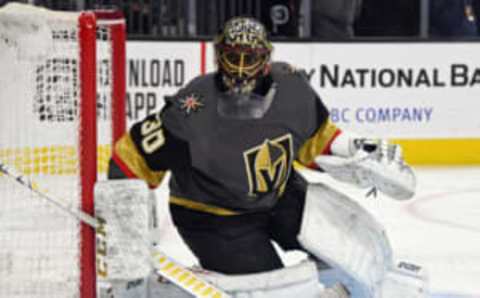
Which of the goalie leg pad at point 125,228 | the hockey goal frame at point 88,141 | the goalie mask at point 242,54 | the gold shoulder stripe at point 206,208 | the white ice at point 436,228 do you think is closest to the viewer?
the goalie leg pad at point 125,228

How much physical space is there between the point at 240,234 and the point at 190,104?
0.38 metres

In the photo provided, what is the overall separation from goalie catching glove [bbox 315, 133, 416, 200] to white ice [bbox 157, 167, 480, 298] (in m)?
0.84

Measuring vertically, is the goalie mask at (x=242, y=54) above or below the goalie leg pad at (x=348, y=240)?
above

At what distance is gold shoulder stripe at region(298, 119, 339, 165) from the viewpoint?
3139 mm

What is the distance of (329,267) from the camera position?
3240mm

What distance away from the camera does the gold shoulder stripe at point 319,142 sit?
10.3 ft

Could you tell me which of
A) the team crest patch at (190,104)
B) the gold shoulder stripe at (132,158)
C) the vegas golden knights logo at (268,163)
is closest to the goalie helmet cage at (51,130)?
the gold shoulder stripe at (132,158)

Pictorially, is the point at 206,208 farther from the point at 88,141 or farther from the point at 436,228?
the point at 436,228

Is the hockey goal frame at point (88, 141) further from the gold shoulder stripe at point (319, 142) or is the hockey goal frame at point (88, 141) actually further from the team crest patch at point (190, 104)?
the gold shoulder stripe at point (319, 142)

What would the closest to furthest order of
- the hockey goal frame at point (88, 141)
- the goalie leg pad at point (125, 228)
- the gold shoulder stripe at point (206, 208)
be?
the goalie leg pad at point (125, 228)
the hockey goal frame at point (88, 141)
the gold shoulder stripe at point (206, 208)

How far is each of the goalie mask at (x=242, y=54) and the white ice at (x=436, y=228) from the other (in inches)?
45.6

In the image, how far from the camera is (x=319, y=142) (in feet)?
10.3

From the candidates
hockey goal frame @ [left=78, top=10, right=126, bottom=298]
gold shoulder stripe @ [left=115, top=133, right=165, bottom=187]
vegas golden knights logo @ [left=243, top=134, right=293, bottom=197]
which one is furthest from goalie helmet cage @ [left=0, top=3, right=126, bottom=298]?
vegas golden knights logo @ [left=243, top=134, right=293, bottom=197]

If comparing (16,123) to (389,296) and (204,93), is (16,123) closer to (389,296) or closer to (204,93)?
(204,93)
